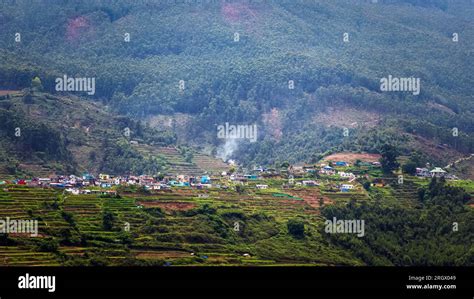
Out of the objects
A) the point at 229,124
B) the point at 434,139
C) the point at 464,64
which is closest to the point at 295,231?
the point at 434,139

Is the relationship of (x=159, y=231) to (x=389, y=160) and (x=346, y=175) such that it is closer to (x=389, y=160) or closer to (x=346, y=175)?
(x=346, y=175)

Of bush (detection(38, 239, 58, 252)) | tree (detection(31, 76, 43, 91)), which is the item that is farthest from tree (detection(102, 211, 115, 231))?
tree (detection(31, 76, 43, 91))

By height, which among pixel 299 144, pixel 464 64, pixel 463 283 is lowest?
pixel 463 283

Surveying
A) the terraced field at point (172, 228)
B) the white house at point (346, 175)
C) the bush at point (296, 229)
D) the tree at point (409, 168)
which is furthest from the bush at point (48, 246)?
the tree at point (409, 168)

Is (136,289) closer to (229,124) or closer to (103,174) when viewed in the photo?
(103,174)

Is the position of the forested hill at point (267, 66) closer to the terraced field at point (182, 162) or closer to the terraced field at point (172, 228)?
the terraced field at point (182, 162)

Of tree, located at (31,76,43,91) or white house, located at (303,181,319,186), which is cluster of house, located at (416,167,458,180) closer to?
white house, located at (303,181,319,186)
